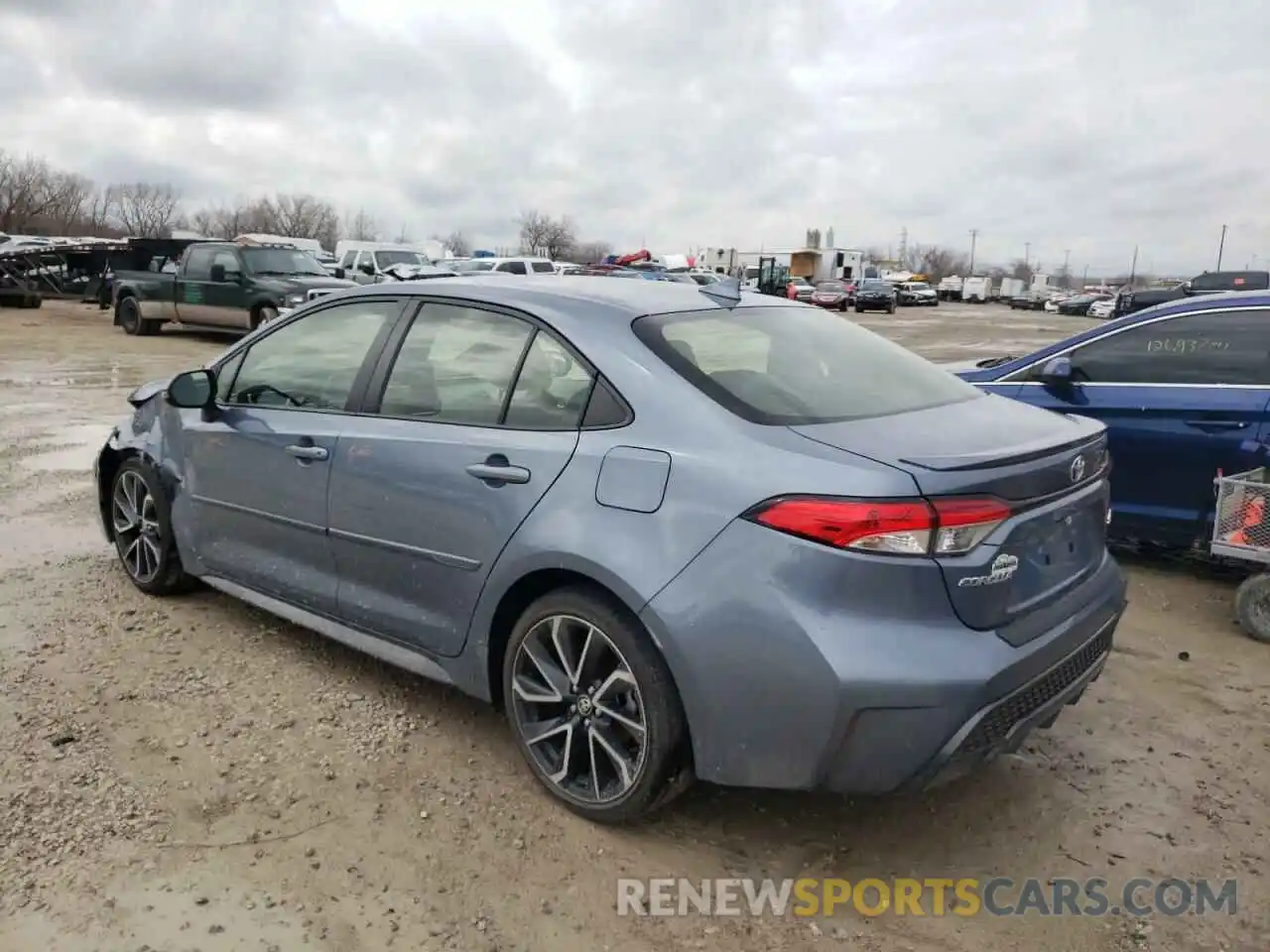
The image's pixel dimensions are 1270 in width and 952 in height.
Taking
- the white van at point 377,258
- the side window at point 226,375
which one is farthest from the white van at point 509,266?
the side window at point 226,375

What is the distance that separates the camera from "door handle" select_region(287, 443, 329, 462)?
12.1 feet

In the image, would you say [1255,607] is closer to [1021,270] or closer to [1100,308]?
[1100,308]

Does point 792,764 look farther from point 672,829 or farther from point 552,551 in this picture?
point 552,551

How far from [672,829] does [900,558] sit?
1.17 metres

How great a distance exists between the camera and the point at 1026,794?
10.7 ft

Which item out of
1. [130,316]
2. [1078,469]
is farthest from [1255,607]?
[130,316]

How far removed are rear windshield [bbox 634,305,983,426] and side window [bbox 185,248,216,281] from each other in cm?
1736

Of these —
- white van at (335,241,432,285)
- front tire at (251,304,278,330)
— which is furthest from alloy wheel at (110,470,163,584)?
white van at (335,241,432,285)

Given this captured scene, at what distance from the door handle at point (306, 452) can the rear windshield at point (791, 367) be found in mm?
1344

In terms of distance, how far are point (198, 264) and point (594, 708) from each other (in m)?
18.5

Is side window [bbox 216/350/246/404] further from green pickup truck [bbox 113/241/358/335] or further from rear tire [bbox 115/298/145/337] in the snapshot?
rear tire [bbox 115/298/145/337]

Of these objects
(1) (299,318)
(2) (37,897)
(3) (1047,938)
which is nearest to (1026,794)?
(3) (1047,938)

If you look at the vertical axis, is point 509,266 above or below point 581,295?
above

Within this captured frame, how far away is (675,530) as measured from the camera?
2.69m
